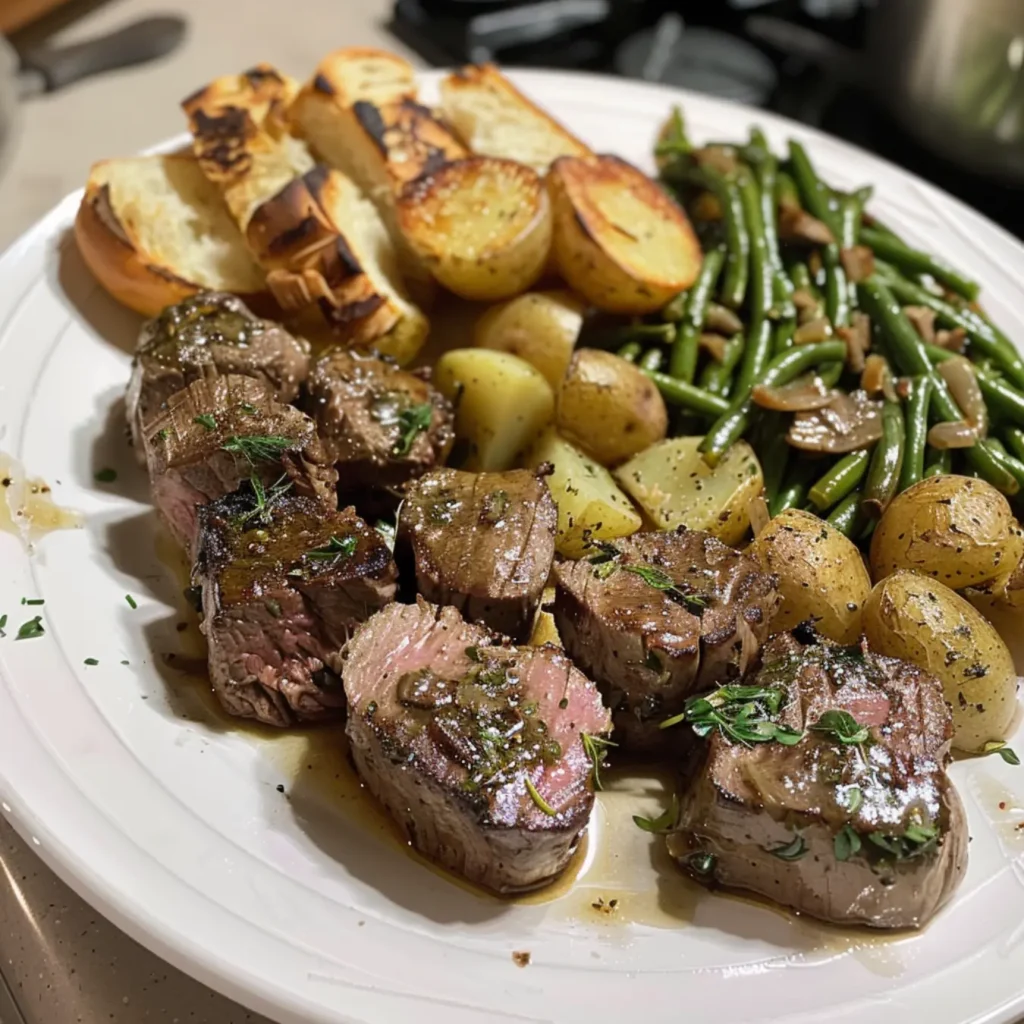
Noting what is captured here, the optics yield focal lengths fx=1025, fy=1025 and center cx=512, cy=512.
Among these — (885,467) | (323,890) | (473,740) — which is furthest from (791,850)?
(885,467)

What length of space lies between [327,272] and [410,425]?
56cm

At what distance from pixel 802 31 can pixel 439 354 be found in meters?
2.84

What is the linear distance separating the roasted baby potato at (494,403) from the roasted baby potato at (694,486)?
28cm

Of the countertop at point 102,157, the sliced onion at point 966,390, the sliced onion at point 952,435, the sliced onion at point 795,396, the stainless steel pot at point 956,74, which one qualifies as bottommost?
the countertop at point 102,157

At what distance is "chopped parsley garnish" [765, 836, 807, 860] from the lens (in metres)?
1.81

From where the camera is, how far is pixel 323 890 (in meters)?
1.82

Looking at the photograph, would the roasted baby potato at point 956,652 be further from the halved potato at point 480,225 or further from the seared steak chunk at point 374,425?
the halved potato at point 480,225

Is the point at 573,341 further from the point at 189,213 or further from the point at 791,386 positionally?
the point at 189,213

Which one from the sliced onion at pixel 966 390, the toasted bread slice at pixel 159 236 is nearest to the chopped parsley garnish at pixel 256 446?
the toasted bread slice at pixel 159 236

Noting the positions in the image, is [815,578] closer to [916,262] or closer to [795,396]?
[795,396]

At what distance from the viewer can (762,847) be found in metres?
1.86

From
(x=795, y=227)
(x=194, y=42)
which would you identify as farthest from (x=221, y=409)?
(x=194, y=42)

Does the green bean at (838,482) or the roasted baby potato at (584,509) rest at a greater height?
the green bean at (838,482)

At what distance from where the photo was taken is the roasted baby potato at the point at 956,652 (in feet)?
7.26
